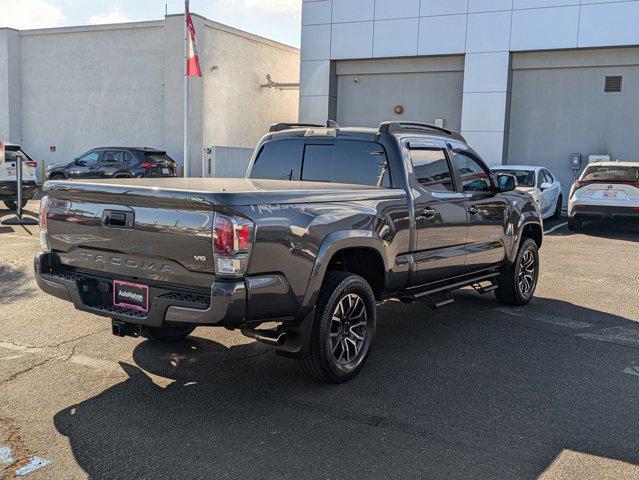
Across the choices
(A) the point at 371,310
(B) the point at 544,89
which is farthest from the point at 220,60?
(A) the point at 371,310

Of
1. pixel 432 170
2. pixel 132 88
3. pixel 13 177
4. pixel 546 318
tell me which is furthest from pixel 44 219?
pixel 132 88

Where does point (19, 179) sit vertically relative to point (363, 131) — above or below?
below

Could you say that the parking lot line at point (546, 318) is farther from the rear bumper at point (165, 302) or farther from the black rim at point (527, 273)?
the rear bumper at point (165, 302)

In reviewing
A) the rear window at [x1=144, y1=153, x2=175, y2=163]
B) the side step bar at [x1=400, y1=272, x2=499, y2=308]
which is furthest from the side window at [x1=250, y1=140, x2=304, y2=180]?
the rear window at [x1=144, y1=153, x2=175, y2=163]

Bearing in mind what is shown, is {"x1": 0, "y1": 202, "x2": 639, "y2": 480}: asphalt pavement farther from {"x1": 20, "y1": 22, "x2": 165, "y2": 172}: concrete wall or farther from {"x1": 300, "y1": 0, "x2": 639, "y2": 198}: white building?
{"x1": 20, "y1": 22, "x2": 165, "y2": 172}: concrete wall

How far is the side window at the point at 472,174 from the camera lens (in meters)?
6.50

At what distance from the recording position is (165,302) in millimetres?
4094

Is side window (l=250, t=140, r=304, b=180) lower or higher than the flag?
lower

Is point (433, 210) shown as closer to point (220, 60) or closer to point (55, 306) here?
point (55, 306)

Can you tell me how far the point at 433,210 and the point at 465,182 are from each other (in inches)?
36.6

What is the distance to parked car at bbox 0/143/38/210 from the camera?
588 inches

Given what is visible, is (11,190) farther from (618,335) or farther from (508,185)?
(618,335)

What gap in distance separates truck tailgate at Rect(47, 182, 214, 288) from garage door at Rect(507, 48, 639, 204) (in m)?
18.9

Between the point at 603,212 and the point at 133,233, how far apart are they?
12.6m
